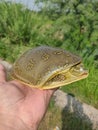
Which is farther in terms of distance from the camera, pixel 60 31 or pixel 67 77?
pixel 60 31

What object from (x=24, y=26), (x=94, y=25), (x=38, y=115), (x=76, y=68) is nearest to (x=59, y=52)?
(x=76, y=68)

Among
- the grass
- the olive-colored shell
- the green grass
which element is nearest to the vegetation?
the green grass

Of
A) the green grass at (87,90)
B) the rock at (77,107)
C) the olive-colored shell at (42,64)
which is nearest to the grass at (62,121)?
the rock at (77,107)

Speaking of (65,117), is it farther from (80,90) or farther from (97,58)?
(97,58)

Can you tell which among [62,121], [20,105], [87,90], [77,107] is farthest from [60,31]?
[20,105]

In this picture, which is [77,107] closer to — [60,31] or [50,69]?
[60,31]

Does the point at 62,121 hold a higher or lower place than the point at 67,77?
lower
